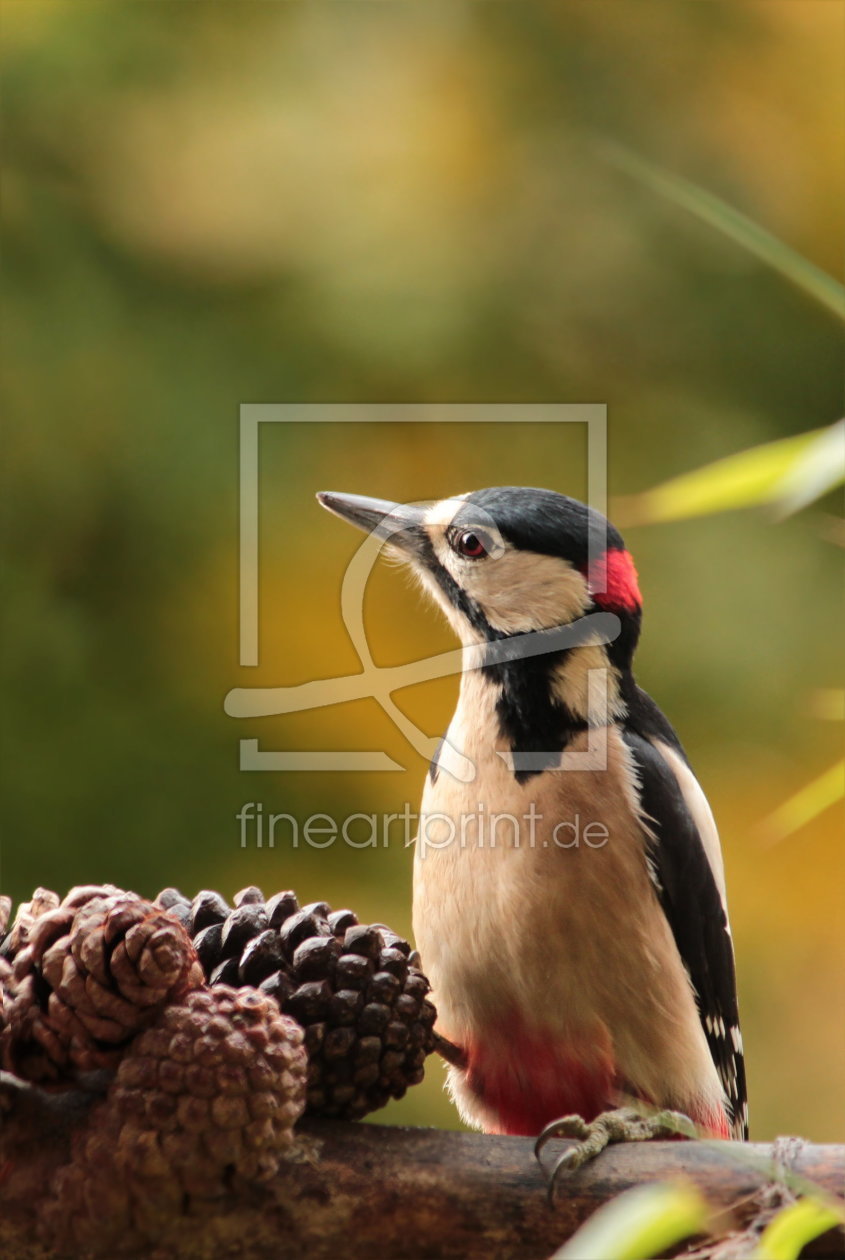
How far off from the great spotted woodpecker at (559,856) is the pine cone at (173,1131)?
27 cm

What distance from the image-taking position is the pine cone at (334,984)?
29.2 inches

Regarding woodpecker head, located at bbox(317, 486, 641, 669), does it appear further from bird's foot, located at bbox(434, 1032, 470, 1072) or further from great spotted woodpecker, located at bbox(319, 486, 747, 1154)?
bird's foot, located at bbox(434, 1032, 470, 1072)

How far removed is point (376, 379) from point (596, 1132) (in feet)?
3.86

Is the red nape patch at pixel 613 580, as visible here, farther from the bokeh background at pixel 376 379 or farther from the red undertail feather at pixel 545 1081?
the bokeh background at pixel 376 379

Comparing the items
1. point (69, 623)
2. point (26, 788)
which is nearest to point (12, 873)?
point (26, 788)

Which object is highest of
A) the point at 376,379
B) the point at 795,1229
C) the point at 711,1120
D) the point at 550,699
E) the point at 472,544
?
the point at 376,379

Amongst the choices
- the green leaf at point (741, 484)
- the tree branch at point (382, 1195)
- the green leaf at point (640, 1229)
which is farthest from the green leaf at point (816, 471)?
the tree branch at point (382, 1195)

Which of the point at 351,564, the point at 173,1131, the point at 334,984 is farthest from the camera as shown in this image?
the point at 351,564

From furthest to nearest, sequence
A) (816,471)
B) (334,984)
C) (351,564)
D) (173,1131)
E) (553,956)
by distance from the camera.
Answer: (351,564) → (553,956) → (334,984) → (173,1131) → (816,471)

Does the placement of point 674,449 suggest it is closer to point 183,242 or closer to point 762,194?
point 762,194

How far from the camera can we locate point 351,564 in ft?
5.34

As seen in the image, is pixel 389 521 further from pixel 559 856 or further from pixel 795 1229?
pixel 795 1229

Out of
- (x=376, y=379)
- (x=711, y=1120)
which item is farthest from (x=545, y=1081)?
(x=376, y=379)

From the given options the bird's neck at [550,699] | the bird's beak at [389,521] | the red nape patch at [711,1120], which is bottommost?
the red nape patch at [711,1120]
